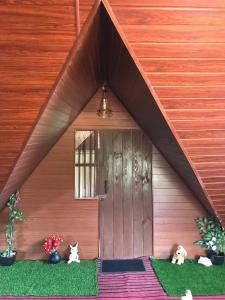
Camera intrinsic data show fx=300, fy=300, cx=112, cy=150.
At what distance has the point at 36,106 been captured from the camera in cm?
197

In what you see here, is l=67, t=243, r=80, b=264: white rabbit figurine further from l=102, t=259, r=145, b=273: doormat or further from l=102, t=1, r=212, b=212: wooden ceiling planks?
l=102, t=1, r=212, b=212: wooden ceiling planks

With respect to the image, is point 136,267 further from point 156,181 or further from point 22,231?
point 22,231

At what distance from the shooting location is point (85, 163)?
3.75m

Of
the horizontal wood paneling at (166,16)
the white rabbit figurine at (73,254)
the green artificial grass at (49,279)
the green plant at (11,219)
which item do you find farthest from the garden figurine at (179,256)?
the horizontal wood paneling at (166,16)

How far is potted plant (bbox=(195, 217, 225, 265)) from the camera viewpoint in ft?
11.6

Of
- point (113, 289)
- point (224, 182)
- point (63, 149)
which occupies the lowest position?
point (113, 289)

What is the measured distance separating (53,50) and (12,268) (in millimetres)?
2643

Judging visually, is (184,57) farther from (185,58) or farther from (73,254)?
(73,254)

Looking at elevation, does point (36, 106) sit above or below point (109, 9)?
below

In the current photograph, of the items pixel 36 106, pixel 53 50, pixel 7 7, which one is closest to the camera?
pixel 7 7

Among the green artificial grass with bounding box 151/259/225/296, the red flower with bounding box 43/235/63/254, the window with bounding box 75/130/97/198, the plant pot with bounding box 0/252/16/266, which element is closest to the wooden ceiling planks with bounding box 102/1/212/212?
the window with bounding box 75/130/97/198

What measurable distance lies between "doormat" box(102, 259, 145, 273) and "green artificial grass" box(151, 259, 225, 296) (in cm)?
17

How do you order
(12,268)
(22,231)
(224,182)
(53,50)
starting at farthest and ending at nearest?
(22,231) → (12,268) → (224,182) → (53,50)

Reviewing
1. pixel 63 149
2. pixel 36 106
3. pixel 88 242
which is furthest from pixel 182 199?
pixel 36 106
